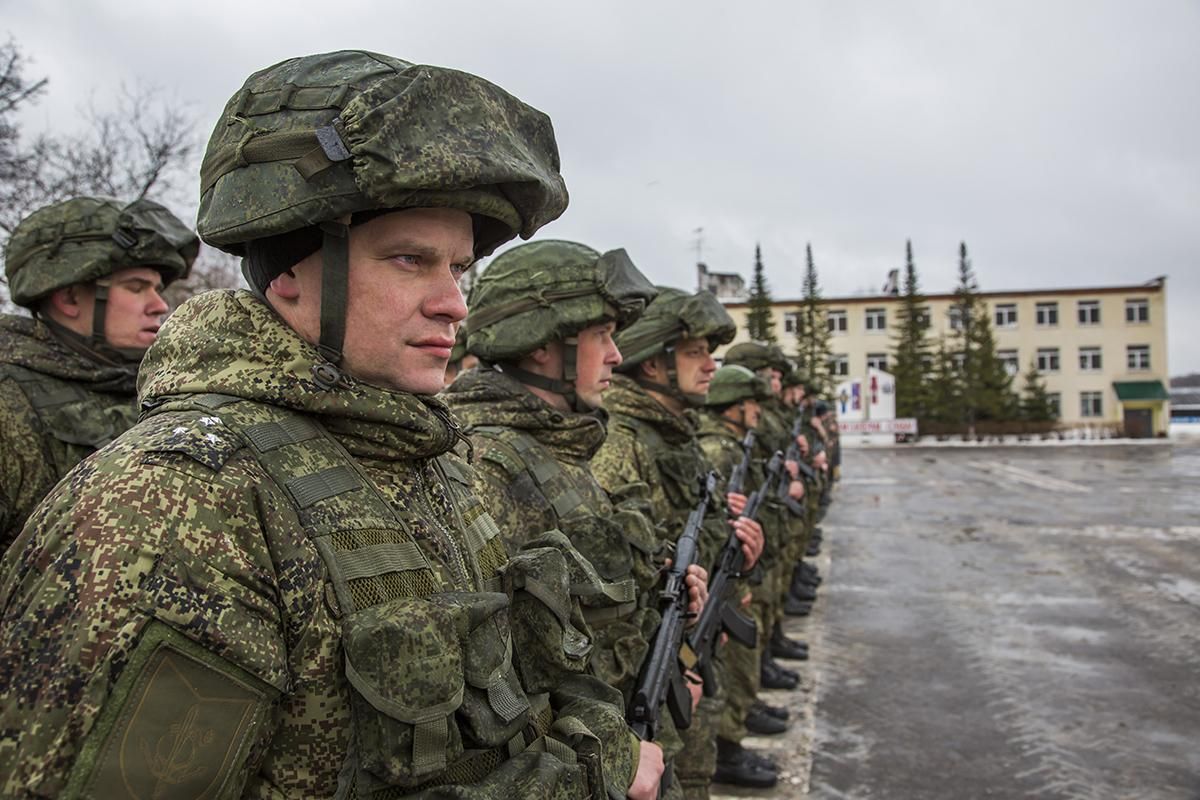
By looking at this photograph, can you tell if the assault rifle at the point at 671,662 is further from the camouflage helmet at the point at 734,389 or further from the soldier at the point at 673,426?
the camouflage helmet at the point at 734,389

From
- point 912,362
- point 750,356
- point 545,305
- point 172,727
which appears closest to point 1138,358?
point 912,362

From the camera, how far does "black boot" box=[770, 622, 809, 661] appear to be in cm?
788

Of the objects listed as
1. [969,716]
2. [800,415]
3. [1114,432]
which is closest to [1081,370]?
[1114,432]

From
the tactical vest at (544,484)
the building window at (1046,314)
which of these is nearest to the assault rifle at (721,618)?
the tactical vest at (544,484)

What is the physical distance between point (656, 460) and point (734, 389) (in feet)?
11.0

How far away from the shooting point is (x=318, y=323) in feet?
5.40

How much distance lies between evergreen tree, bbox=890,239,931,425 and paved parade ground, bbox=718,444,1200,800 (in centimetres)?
3647

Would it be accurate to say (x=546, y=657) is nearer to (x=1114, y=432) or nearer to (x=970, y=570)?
(x=970, y=570)

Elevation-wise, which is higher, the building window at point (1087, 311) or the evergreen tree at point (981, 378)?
the building window at point (1087, 311)

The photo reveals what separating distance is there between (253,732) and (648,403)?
3799 mm

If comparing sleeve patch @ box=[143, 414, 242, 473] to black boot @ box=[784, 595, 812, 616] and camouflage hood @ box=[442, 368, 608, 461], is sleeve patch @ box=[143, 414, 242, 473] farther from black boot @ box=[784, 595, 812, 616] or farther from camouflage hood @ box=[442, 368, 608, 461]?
black boot @ box=[784, 595, 812, 616]

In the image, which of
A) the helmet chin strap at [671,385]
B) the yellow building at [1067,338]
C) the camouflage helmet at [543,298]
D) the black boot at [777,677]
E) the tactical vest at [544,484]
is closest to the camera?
the tactical vest at [544,484]

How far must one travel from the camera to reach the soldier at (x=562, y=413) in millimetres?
2826

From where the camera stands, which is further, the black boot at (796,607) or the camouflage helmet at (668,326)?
the black boot at (796,607)
